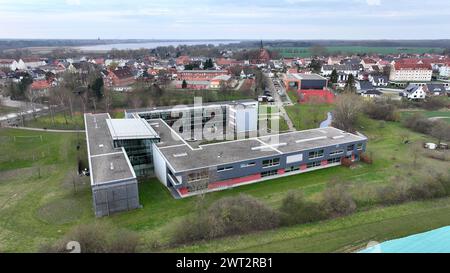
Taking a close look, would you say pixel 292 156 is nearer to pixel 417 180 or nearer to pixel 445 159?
pixel 417 180

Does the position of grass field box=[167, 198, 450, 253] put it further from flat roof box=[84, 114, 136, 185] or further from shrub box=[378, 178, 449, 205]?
flat roof box=[84, 114, 136, 185]

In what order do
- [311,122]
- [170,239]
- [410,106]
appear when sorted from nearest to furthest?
[170,239] < [311,122] < [410,106]

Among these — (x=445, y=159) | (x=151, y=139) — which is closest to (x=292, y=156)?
(x=151, y=139)

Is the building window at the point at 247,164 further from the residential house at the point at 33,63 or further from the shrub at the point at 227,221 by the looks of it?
the residential house at the point at 33,63

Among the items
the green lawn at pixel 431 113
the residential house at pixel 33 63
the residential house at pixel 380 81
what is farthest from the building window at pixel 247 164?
the residential house at pixel 33 63

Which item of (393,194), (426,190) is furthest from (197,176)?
(426,190)

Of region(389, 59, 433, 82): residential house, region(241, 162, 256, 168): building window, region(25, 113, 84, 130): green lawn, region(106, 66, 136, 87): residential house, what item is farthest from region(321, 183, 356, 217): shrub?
region(389, 59, 433, 82): residential house

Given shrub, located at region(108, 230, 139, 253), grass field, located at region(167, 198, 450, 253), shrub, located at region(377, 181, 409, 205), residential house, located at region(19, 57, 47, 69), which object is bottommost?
grass field, located at region(167, 198, 450, 253)
